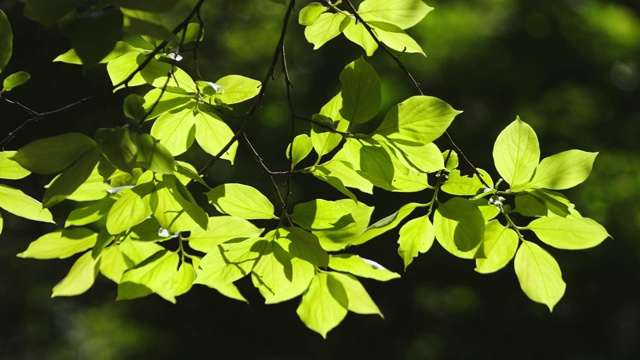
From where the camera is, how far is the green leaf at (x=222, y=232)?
876 mm

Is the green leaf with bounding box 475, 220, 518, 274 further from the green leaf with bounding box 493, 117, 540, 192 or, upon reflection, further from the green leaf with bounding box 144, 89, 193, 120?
the green leaf with bounding box 144, 89, 193, 120

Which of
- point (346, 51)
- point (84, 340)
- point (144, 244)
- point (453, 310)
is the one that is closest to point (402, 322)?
point (453, 310)

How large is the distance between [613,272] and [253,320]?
243cm

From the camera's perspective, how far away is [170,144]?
0.93 metres

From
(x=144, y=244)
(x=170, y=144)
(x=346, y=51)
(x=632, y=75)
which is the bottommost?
(x=632, y=75)

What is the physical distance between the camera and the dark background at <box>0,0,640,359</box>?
16.1 feet

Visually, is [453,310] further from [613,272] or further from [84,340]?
[84,340]

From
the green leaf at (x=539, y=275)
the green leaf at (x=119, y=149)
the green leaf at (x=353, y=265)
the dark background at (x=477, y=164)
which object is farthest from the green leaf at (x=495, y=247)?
the dark background at (x=477, y=164)

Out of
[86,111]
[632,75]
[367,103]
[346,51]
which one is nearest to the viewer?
[367,103]

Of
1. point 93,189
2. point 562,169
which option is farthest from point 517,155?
point 93,189

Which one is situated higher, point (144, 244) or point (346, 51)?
point (144, 244)

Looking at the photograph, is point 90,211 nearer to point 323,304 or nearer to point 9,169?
point 9,169

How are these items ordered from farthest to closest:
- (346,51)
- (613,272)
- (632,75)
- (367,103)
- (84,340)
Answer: (84,340) → (632,75) → (346,51) → (613,272) → (367,103)

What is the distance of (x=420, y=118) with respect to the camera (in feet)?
2.67
